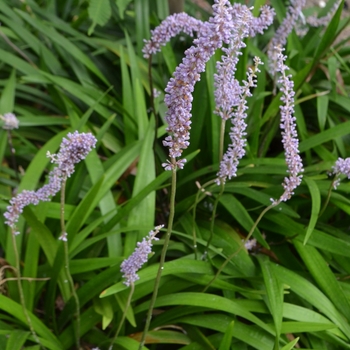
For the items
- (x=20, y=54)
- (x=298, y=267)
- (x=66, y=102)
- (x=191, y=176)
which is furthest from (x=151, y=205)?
(x=20, y=54)

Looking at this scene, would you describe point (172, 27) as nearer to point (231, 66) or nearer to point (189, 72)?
point (231, 66)

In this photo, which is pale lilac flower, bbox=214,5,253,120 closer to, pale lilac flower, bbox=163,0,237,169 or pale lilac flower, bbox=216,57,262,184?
pale lilac flower, bbox=216,57,262,184

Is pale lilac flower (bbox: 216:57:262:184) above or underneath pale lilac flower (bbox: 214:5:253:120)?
underneath

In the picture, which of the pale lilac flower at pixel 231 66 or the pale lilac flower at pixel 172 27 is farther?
the pale lilac flower at pixel 172 27

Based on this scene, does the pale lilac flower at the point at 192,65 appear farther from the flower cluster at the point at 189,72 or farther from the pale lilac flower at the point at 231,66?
the pale lilac flower at the point at 231,66

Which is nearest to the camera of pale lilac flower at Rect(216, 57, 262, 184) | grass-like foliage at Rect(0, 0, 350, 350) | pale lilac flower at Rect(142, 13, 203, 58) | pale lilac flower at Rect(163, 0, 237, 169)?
pale lilac flower at Rect(163, 0, 237, 169)

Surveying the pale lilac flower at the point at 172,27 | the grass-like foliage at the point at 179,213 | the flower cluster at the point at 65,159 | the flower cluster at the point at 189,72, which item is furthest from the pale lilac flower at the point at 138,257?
the pale lilac flower at the point at 172,27

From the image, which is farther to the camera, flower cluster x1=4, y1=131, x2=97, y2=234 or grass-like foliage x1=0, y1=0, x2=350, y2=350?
grass-like foliage x1=0, y1=0, x2=350, y2=350

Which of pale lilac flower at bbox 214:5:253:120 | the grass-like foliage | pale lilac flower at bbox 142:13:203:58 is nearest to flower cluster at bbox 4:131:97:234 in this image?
the grass-like foliage
